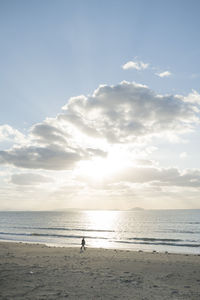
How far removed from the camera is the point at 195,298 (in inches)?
473

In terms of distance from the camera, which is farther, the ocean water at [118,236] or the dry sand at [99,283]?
the ocean water at [118,236]

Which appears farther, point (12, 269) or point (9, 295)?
point (12, 269)

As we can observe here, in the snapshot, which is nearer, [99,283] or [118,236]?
[99,283]

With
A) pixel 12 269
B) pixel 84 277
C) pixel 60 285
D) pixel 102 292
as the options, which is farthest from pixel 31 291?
pixel 12 269

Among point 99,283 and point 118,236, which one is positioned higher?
point 99,283

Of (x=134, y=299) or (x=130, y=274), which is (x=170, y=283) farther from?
(x=134, y=299)

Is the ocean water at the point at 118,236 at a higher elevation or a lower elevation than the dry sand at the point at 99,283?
lower

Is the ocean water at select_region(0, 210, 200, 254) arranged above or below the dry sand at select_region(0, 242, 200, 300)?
below

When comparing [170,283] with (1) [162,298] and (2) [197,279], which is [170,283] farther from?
(1) [162,298]

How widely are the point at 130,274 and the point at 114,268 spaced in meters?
2.57

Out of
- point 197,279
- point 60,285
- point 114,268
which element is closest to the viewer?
point 60,285

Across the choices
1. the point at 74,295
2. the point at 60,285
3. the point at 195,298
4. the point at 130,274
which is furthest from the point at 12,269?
the point at 195,298

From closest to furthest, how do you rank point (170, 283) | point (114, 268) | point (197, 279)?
point (170, 283)
point (197, 279)
point (114, 268)

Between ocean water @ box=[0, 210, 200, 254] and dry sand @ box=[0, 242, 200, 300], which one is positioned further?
ocean water @ box=[0, 210, 200, 254]
